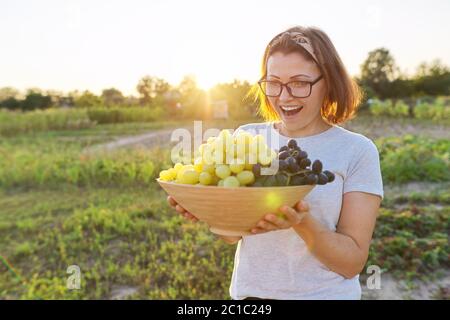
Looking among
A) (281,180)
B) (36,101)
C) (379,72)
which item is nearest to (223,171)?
(281,180)

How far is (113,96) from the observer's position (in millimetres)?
19781

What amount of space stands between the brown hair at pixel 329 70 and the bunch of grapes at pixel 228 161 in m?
0.37

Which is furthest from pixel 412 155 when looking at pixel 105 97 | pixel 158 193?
pixel 105 97

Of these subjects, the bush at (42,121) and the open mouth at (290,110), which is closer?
the open mouth at (290,110)

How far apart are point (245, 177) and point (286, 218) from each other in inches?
5.9

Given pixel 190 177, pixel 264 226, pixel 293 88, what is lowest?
pixel 264 226

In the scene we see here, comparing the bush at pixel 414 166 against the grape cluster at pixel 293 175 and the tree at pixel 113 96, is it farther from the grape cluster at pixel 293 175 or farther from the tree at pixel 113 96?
the tree at pixel 113 96

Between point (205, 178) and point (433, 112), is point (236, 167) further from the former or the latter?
point (433, 112)

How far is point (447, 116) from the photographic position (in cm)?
1711

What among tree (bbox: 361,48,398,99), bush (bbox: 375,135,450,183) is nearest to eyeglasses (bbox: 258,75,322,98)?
bush (bbox: 375,135,450,183)

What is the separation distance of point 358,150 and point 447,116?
1760cm

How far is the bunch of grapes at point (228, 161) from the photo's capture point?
1.14 m

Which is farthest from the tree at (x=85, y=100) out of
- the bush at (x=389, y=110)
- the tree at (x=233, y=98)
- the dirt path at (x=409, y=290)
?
→ the dirt path at (x=409, y=290)
